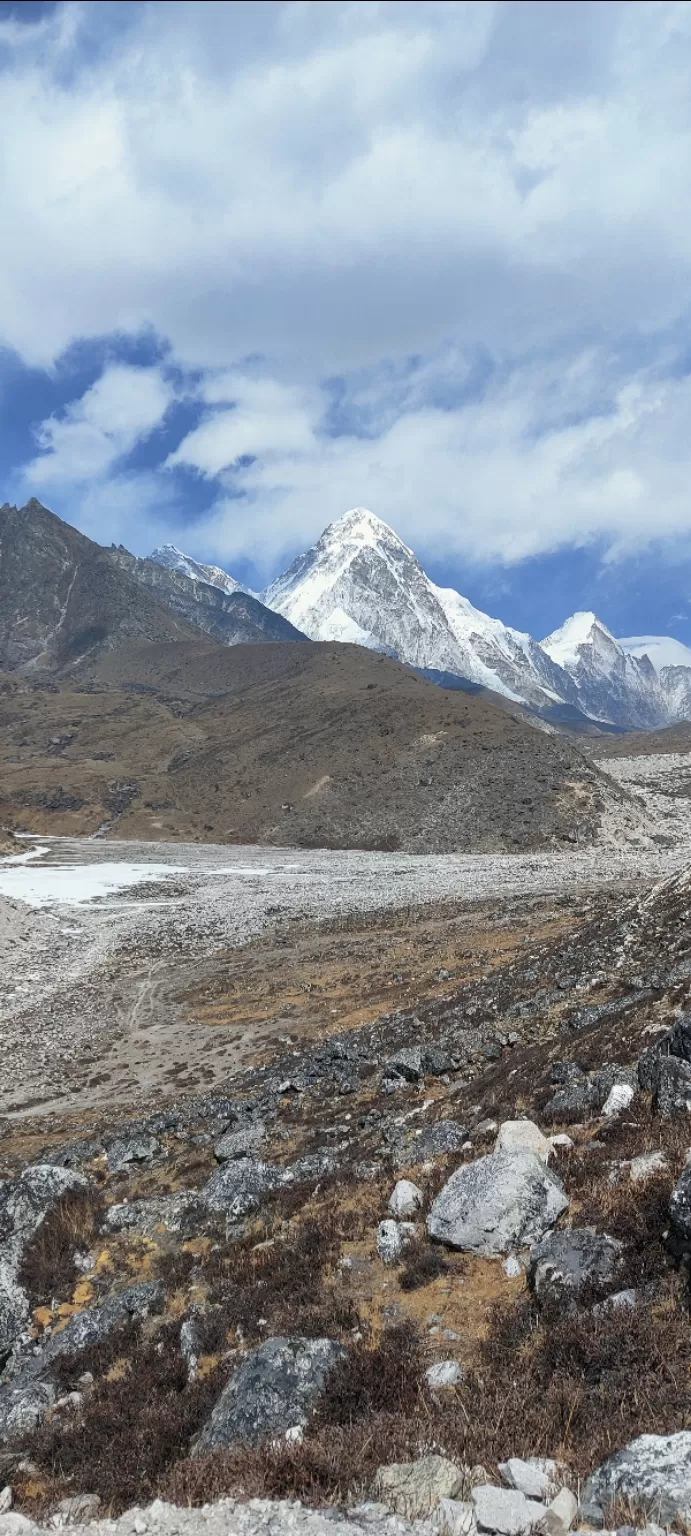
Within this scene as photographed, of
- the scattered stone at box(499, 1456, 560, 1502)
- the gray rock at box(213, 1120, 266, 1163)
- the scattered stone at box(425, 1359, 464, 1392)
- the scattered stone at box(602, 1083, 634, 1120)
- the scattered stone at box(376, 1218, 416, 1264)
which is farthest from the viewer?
the gray rock at box(213, 1120, 266, 1163)

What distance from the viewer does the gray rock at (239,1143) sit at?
1789cm

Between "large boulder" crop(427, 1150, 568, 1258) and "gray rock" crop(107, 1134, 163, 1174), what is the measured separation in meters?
10.1

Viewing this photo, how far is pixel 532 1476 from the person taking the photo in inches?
236

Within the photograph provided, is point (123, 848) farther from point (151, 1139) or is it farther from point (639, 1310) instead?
point (639, 1310)

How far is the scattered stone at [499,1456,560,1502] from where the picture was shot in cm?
585

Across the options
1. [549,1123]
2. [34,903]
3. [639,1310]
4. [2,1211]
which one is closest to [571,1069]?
[549,1123]

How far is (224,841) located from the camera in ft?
431

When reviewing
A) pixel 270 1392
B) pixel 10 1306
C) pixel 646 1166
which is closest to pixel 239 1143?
pixel 10 1306

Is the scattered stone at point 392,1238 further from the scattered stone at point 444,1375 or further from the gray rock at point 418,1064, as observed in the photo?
the gray rock at point 418,1064

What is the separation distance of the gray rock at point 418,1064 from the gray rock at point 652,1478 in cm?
1584

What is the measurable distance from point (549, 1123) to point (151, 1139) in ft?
35.5

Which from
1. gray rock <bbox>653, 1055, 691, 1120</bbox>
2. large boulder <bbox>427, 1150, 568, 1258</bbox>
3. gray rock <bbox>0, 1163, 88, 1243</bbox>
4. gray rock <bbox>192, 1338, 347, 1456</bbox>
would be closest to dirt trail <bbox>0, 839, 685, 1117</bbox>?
gray rock <bbox>0, 1163, 88, 1243</bbox>

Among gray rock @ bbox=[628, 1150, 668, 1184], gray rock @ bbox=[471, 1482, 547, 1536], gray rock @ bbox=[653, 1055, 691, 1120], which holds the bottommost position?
gray rock @ bbox=[471, 1482, 547, 1536]

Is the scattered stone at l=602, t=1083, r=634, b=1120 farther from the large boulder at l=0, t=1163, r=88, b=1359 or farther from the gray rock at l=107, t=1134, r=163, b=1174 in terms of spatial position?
the gray rock at l=107, t=1134, r=163, b=1174
